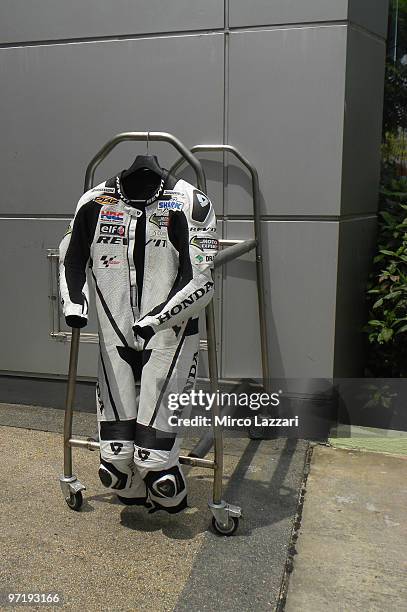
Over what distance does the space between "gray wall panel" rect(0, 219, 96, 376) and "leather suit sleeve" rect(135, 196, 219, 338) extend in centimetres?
187

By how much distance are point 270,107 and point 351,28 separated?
679mm

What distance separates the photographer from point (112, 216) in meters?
2.99

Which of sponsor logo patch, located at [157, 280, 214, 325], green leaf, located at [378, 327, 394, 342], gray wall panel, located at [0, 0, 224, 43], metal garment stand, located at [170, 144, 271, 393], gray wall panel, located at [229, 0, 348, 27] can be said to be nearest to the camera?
sponsor logo patch, located at [157, 280, 214, 325]

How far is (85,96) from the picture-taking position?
14.3 feet

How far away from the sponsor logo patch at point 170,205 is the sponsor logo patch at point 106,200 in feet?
0.75

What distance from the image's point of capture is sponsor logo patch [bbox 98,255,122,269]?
3002 millimetres

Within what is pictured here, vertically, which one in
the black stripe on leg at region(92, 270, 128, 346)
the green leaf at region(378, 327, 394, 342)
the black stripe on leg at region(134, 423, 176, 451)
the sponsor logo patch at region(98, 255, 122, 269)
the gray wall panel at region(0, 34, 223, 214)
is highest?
the gray wall panel at region(0, 34, 223, 214)

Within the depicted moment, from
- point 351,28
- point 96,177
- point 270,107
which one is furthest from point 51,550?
point 351,28

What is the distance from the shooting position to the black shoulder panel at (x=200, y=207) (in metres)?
2.85

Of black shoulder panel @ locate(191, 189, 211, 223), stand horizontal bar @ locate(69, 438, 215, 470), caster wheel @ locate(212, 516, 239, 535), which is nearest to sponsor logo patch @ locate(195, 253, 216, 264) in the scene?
black shoulder panel @ locate(191, 189, 211, 223)

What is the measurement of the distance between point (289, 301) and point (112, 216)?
1.59m

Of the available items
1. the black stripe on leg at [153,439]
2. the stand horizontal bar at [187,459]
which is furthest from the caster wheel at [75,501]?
the black stripe on leg at [153,439]

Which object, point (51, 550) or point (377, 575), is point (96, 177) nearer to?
point (51, 550)

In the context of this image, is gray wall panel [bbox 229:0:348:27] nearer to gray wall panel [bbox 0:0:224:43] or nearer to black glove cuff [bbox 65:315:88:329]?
gray wall panel [bbox 0:0:224:43]
